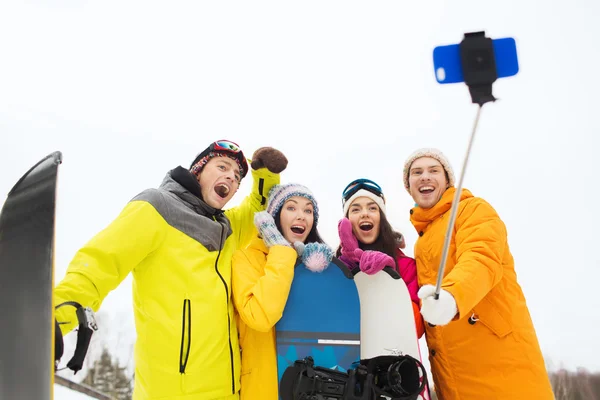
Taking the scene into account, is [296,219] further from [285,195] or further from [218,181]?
[218,181]

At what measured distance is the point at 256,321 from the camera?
69.9 inches

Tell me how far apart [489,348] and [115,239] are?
1694 mm

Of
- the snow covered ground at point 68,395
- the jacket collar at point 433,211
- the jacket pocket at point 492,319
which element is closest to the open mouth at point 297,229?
the jacket collar at point 433,211

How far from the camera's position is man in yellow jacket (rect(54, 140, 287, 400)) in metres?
1.68

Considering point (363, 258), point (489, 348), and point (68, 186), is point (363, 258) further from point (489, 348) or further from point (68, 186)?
point (68, 186)

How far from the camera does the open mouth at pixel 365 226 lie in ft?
7.66

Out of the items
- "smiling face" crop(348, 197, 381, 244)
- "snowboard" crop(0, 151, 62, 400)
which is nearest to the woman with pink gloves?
"smiling face" crop(348, 197, 381, 244)

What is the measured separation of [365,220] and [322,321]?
0.64 m

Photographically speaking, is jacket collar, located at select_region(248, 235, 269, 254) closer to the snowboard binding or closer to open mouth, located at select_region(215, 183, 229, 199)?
open mouth, located at select_region(215, 183, 229, 199)

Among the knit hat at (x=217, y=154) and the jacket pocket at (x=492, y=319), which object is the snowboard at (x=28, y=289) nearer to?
the knit hat at (x=217, y=154)

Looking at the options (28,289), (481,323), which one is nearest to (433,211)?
(481,323)

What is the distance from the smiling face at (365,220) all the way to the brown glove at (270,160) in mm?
542

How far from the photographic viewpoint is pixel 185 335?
177 centimetres

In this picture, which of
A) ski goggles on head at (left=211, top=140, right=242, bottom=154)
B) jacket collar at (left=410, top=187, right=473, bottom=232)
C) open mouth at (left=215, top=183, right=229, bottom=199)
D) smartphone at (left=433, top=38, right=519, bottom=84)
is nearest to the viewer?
smartphone at (left=433, top=38, right=519, bottom=84)
